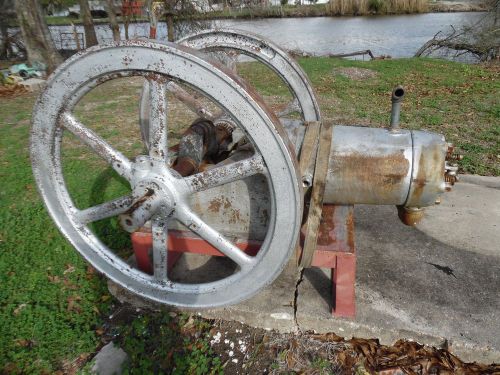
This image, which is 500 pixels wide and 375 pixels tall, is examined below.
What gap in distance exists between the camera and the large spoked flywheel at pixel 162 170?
4.79 feet

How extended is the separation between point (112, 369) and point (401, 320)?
144cm

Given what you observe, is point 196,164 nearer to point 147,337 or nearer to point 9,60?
point 147,337

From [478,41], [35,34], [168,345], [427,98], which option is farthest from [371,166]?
[478,41]

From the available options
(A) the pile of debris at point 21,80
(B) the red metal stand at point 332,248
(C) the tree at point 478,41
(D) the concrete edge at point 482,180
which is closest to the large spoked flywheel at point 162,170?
(B) the red metal stand at point 332,248

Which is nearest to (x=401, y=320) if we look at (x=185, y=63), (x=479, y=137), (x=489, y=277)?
(x=489, y=277)

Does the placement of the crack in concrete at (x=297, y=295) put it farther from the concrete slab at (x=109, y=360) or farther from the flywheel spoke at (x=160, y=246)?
the concrete slab at (x=109, y=360)

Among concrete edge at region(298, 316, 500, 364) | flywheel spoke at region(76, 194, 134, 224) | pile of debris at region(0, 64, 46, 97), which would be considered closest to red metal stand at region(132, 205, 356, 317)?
concrete edge at region(298, 316, 500, 364)

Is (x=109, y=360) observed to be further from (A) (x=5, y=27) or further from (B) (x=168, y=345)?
(A) (x=5, y=27)

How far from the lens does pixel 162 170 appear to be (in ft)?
5.62

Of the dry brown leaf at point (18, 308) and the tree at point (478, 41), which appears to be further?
the tree at point (478, 41)

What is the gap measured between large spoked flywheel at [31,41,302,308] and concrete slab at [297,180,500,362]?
1.93 feet

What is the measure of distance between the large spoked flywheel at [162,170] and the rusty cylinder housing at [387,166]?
1.20 ft

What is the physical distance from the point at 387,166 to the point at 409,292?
82 cm

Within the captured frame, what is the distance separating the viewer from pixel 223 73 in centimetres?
143
